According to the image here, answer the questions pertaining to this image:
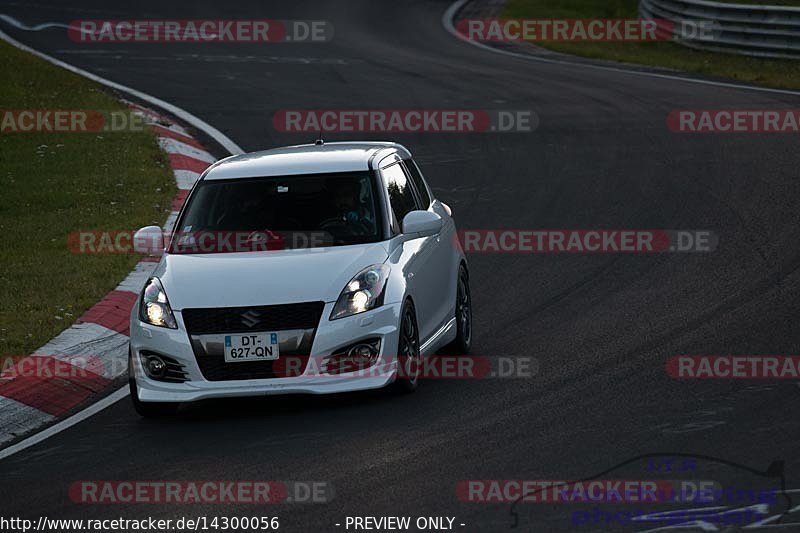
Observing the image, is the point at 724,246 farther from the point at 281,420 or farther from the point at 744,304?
the point at 281,420

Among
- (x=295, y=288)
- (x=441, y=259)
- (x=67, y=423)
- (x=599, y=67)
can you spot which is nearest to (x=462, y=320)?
(x=441, y=259)

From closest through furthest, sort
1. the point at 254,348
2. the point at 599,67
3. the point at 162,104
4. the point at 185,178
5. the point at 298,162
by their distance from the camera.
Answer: the point at 254,348 → the point at 298,162 → the point at 185,178 → the point at 162,104 → the point at 599,67

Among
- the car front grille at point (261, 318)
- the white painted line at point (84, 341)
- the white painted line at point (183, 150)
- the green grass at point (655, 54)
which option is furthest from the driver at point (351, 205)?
the green grass at point (655, 54)

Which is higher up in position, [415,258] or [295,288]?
[415,258]

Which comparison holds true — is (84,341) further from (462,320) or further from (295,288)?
(462,320)

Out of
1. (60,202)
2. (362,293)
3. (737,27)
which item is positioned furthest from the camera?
(737,27)

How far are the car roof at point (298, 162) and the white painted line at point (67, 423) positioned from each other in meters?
1.65

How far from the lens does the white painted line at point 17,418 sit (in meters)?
9.50

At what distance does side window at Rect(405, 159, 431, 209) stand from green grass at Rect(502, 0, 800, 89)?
46.3 ft

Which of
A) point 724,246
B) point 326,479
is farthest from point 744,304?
point 326,479

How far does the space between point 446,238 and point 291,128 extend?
1039cm

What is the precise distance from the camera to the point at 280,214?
10.3 meters

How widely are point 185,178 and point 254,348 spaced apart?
346 inches

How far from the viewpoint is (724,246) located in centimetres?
1427
